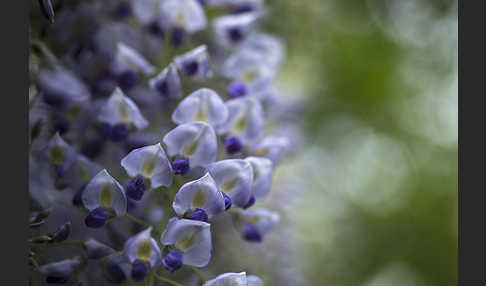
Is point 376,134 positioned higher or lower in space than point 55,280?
lower

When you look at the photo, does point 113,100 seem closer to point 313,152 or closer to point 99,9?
point 99,9

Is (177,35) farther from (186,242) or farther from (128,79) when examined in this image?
(186,242)

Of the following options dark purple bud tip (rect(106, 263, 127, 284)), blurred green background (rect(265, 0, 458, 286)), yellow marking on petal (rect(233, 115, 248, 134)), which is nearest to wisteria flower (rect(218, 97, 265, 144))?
yellow marking on petal (rect(233, 115, 248, 134))

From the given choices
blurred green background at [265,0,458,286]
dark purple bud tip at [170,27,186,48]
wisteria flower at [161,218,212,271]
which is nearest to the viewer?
wisteria flower at [161,218,212,271]

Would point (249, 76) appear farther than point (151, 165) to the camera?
Yes

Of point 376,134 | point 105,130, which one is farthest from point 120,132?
point 376,134

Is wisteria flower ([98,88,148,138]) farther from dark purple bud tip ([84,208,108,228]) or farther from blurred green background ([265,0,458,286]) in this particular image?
blurred green background ([265,0,458,286])
